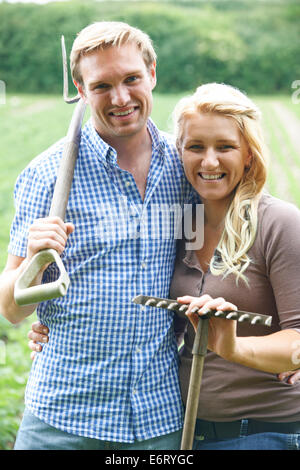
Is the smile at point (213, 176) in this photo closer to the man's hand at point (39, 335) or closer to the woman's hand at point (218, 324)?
the woman's hand at point (218, 324)

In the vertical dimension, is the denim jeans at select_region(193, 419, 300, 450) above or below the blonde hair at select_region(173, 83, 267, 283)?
below

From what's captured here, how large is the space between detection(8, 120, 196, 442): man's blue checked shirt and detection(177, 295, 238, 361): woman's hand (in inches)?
11.8

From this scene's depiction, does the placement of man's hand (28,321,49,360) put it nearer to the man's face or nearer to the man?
the man

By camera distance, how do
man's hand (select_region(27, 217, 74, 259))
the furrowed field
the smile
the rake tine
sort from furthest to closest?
the furrowed field → the smile → man's hand (select_region(27, 217, 74, 259)) → the rake tine

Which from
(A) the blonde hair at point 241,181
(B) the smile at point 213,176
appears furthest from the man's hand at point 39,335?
(B) the smile at point 213,176

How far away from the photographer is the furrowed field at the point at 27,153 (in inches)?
161

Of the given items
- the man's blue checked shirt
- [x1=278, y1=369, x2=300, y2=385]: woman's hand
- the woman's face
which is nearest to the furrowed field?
the woman's face

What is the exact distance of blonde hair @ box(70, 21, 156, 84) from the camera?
1.84 metres

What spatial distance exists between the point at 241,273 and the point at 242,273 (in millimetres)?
11

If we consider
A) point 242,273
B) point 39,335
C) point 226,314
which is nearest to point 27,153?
point 39,335

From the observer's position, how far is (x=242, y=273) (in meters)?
1.81

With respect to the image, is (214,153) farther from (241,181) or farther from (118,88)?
(118,88)

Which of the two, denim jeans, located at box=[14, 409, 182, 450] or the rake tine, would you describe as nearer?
the rake tine
